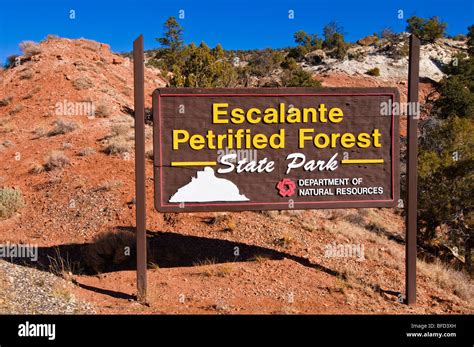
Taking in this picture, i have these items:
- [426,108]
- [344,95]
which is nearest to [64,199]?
[344,95]

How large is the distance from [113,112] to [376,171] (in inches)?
667

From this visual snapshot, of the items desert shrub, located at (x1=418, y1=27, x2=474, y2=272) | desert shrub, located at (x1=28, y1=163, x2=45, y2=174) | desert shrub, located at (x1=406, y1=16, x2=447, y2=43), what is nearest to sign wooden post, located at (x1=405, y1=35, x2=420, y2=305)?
desert shrub, located at (x1=418, y1=27, x2=474, y2=272)

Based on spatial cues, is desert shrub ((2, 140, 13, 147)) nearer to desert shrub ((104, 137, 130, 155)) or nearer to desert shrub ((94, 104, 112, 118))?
desert shrub ((94, 104, 112, 118))

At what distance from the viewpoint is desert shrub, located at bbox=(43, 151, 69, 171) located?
44.7ft

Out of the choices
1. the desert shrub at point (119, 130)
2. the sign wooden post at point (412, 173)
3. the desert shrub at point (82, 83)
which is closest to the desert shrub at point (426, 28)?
the desert shrub at point (82, 83)

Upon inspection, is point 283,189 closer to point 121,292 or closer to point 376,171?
point 376,171

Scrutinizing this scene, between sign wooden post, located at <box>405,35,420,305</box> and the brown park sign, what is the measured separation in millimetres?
346

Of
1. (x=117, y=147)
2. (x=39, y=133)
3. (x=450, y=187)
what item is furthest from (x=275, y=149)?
(x=39, y=133)

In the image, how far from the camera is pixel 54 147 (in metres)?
15.7

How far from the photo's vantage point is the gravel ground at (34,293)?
245 inches

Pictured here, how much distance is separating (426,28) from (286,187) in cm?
5359
